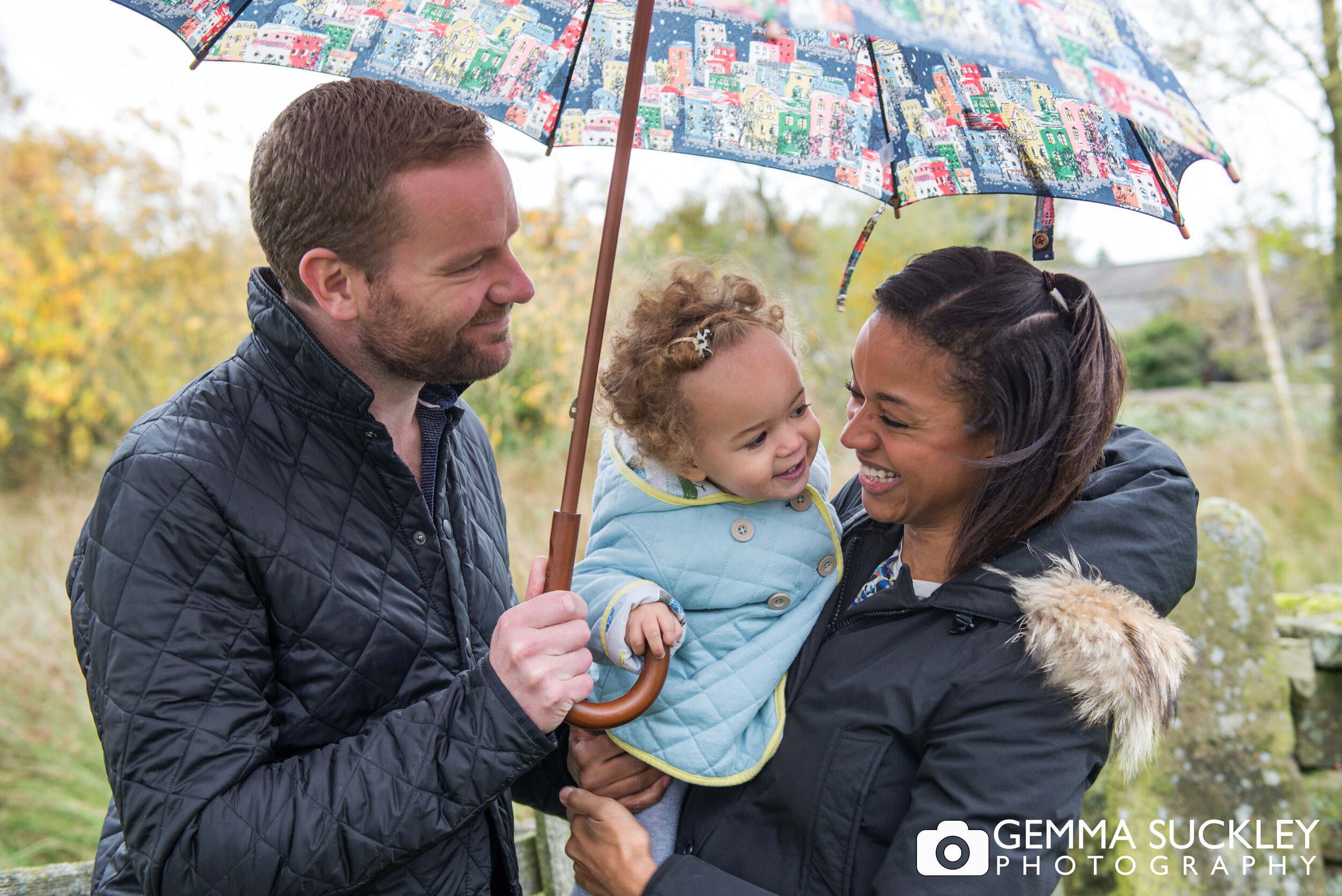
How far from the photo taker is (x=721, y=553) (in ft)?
6.81

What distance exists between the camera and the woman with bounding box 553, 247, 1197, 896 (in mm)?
1538

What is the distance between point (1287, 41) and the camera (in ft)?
22.2

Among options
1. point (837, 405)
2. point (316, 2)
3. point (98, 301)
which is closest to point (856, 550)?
point (316, 2)

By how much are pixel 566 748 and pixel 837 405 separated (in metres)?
6.35

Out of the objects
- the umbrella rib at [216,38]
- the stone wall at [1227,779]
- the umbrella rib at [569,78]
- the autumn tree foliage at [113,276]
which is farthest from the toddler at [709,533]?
the autumn tree foliage at [113,276]

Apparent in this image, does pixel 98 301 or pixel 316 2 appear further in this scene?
pixel 98 301

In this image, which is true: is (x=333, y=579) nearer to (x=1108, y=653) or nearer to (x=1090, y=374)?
(x=1108, y=653)

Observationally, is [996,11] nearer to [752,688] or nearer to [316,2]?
[752,688]

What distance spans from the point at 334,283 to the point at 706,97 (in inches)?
39.7

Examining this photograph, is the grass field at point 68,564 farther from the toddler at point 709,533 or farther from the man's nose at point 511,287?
the man's nose at point 511,287

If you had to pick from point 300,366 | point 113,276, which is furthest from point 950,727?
point 113,276

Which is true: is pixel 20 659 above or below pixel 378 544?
below

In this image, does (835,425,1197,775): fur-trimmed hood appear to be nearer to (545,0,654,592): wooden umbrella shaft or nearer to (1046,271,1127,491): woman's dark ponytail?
(1046,271,1127,491): woman's dark ponytail

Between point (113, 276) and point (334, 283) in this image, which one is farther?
point (113, 276)
